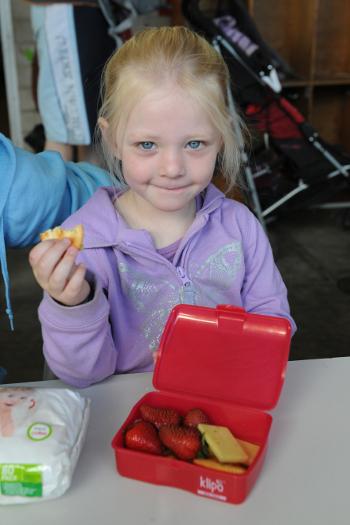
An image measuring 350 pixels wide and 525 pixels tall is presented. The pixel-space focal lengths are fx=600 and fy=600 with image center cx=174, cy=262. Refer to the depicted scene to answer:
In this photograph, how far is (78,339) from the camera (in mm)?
828

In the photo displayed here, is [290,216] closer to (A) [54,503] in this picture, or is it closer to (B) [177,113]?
(B) [177,113]

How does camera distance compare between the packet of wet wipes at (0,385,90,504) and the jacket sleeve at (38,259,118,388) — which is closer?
the packet of wet wipes at (0,385,90,504)

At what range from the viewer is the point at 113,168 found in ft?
3.50

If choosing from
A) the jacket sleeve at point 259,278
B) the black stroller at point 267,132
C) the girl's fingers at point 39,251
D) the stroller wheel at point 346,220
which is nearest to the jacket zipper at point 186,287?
the jacket sleeve at point 259,278

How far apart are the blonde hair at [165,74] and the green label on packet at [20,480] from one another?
53 centimetres

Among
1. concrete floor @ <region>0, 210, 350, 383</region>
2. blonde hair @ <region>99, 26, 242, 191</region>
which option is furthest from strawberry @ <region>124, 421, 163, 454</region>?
concrete floor @ <region>0, 210, 350, 383</region>

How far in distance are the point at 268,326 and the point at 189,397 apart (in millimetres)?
132

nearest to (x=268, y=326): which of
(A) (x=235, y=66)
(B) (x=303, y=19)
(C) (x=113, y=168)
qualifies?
(C) (x=113, y=168)

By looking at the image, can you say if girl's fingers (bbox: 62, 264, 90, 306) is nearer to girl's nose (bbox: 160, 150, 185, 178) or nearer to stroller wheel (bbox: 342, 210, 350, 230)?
girl's nose (bbox: 160, 150, 185, 178)

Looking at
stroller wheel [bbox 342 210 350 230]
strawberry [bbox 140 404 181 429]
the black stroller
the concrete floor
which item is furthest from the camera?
stroller wheel [bbox 342 210 350 230]

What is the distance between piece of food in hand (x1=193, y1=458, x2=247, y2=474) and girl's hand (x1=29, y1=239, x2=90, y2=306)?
0.25 m

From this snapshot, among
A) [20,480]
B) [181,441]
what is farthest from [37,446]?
[181,441]

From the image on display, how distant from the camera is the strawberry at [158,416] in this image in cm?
70

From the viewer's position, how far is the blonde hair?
906 mm
